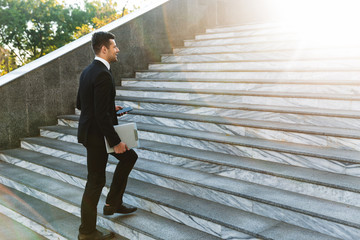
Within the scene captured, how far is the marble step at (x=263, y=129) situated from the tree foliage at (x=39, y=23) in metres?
23.9

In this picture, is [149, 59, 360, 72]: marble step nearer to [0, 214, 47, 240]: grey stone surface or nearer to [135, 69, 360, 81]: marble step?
[135, 69, 360, 81]: marble step

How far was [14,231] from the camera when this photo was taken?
4.47 metres

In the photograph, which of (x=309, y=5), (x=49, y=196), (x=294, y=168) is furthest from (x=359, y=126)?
(x=309, y=5)

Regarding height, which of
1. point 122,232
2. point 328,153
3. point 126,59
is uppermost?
point 126,59

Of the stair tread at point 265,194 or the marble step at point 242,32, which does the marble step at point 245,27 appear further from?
the stair tread at point 265,194

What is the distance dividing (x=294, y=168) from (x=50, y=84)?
16.8ft

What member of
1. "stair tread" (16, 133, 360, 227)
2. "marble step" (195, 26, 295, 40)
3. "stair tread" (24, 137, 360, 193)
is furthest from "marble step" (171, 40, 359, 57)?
"stair tread" (16, 133, 360, 227)

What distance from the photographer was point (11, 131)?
269 inches

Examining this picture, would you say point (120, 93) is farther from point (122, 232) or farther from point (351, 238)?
point (351, 238)

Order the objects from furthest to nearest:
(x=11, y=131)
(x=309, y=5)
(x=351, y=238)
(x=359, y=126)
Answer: (x=309, y=5) → (x=11, y=131) → (x=359, y=126) → (x=351, y=238)

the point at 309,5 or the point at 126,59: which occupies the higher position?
the point at 309,5

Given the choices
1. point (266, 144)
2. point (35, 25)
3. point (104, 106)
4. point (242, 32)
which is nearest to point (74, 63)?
point (242, 32)

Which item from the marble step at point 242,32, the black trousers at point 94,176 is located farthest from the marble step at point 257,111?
the marble step at point 242,32

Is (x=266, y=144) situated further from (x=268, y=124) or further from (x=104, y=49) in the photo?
(x=104, y=49)
